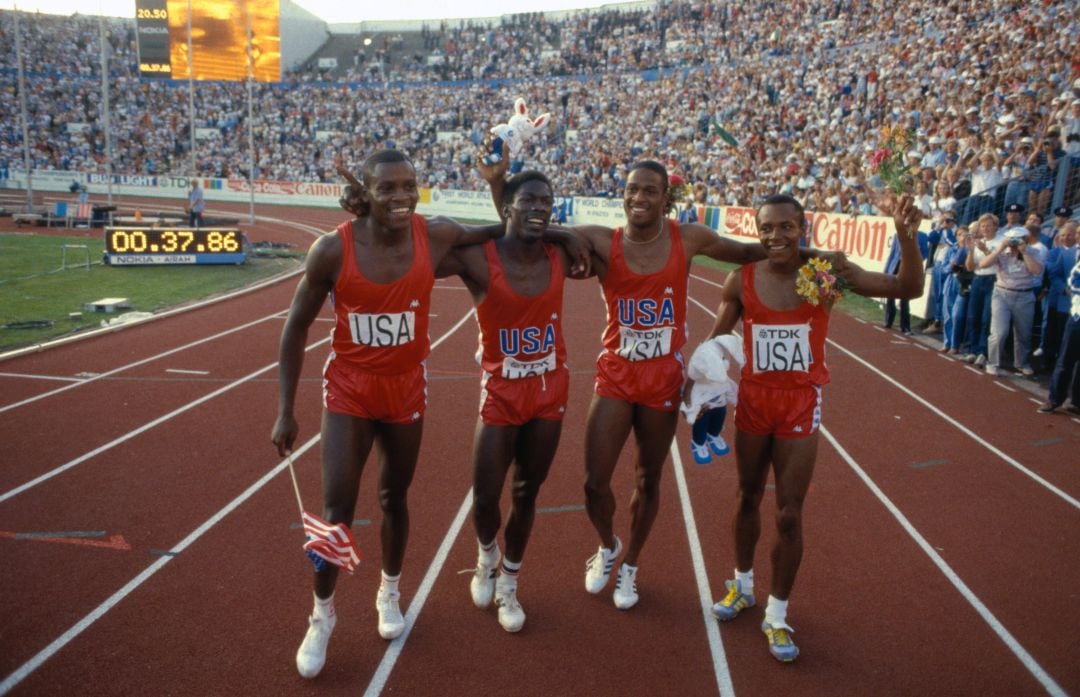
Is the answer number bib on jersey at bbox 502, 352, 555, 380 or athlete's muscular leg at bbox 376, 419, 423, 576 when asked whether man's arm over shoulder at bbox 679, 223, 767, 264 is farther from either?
athlete's muscular leg at bbox 376, 419, 423, 576

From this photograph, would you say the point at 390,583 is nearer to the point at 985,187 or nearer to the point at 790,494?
the point at 790,494

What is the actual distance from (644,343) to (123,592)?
11.0ft

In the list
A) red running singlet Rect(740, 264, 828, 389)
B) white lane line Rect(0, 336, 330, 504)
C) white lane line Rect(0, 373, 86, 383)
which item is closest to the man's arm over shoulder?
red running singlet Rect(740, 264, 828, 389)

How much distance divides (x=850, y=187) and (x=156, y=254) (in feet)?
51.8

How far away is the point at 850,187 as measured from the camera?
16844mm

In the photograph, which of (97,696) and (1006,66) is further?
(1006,66)

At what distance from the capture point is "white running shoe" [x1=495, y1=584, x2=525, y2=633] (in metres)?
4.05

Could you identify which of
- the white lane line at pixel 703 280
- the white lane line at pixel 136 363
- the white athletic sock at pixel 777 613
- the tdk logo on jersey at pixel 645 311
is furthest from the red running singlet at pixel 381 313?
the white lane line at pixel 703 280

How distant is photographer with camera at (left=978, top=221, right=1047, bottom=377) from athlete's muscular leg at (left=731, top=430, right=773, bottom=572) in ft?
23.5

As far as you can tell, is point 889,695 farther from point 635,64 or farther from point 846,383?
point 635,64

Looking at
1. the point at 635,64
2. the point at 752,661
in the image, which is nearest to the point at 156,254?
the point at 752,661

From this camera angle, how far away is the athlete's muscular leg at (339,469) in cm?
371

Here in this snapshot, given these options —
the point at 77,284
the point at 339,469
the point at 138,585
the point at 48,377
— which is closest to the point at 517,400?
the point at 339,469

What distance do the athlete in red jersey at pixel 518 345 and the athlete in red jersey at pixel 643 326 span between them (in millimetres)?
264
